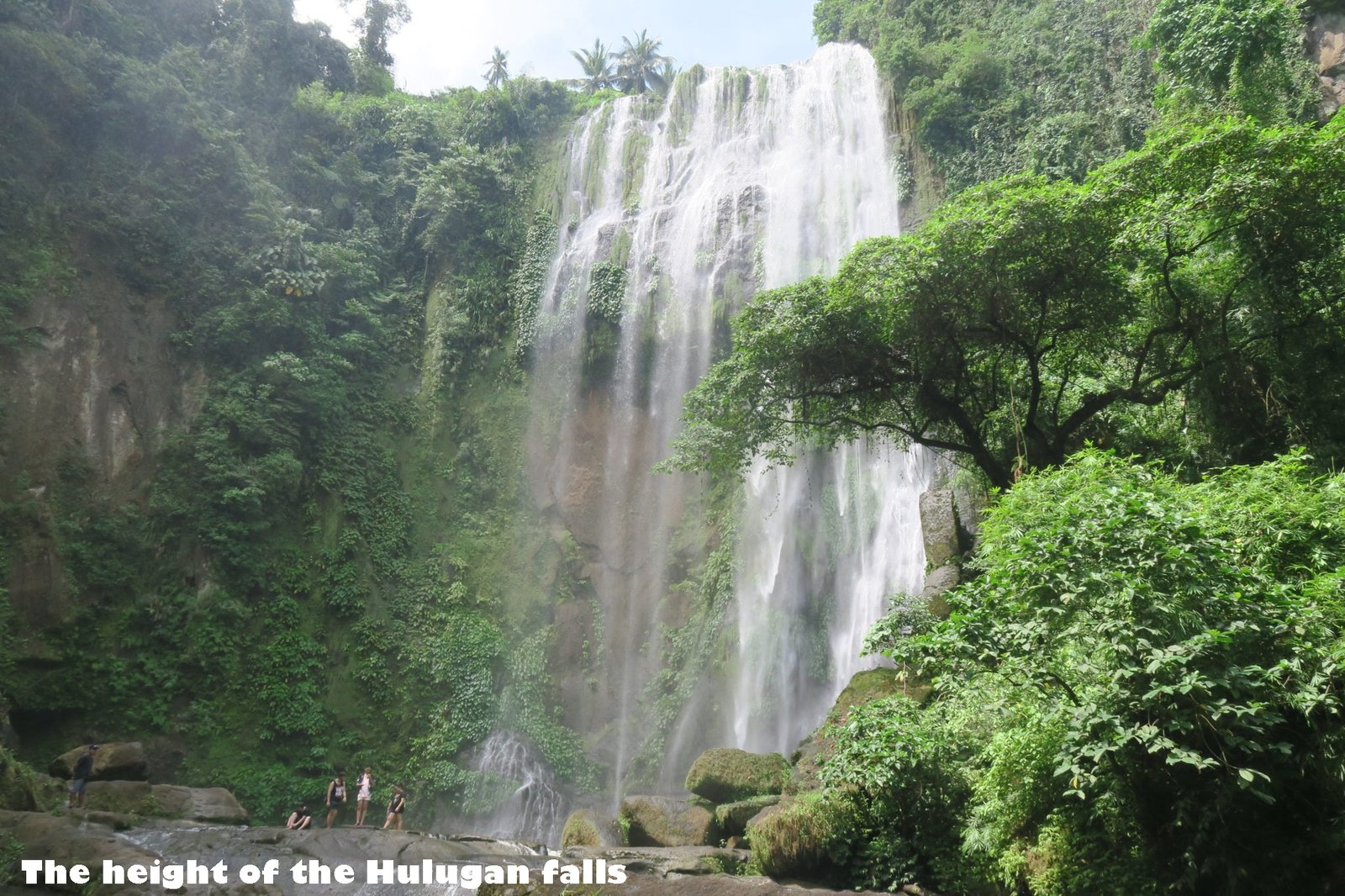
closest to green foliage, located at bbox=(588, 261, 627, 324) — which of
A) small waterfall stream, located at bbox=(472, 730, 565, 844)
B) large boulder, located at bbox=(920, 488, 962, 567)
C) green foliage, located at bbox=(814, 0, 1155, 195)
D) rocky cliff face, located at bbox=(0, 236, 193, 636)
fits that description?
green foliage, located at bbox=(814, 0, 1155, 195)

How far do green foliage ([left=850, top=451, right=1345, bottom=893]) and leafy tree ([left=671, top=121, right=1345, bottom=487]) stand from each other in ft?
12.2

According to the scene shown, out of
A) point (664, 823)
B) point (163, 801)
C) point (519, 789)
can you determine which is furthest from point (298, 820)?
point (664, 823)

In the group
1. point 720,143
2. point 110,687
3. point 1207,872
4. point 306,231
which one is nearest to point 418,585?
point 110,687

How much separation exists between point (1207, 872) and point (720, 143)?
72.0 feet

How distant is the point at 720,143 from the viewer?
76.1 ft

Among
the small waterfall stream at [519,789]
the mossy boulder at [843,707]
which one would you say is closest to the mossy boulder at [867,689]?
the mossy boulder at [843,707]

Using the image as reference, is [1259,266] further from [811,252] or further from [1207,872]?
[811,252]

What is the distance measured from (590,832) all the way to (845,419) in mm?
6450

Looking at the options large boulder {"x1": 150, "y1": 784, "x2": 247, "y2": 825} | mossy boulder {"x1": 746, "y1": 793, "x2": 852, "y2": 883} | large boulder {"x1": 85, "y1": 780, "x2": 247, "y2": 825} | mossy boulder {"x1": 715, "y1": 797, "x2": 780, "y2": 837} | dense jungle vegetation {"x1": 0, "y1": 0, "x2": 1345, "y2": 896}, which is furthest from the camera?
large boulder {"x1": 150, "y1": 784, "x2": 247, "y2": 825}

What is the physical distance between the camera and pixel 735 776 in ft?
33.2

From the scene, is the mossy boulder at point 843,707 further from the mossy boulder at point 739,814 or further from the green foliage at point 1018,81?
the green foliage at point 1018,81

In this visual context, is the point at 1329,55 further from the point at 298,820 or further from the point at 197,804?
the point at 197,804

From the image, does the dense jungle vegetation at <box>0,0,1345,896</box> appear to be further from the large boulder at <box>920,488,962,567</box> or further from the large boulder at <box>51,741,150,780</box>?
the large boulder at <box>51,741,150,780</box>

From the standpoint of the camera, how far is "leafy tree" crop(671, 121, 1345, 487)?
858 centimetres
